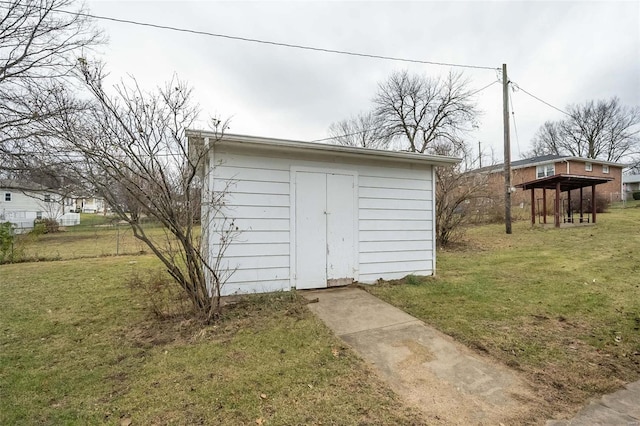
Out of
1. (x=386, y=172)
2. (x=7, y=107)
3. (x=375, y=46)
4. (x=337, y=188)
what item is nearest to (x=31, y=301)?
(x=337, y=188)

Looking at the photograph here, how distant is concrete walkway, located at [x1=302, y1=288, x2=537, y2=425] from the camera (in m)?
2.07

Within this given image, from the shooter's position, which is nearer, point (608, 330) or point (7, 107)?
point (608, 330)

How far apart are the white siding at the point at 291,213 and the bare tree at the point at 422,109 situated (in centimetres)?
1478

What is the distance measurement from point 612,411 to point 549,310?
2233 mm

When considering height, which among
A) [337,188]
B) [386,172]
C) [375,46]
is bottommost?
[337,188]

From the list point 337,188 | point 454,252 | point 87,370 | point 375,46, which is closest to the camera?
point 87,370

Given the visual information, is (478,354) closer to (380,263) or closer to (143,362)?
→ (380,263)

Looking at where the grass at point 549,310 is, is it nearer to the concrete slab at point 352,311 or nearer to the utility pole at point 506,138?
the concrete slab at point 352,311

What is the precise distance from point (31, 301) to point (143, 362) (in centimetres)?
371

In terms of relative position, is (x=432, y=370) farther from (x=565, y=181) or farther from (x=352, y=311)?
(x=565, y=181)

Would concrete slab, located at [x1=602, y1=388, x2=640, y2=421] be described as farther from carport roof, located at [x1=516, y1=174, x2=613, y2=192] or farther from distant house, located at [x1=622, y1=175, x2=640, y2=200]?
distant house, located at [x1=622, y1=175, x2=640, y2=200]

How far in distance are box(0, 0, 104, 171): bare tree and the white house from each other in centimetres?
818

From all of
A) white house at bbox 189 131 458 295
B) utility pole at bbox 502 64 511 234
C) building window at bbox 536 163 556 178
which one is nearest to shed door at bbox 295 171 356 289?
white house at bbox 189 131 458 295

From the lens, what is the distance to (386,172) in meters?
5.52
